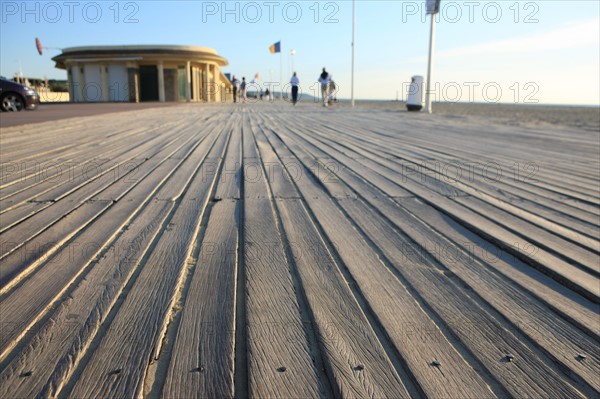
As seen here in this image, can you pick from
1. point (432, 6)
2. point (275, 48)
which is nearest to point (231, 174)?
point (432, 6)

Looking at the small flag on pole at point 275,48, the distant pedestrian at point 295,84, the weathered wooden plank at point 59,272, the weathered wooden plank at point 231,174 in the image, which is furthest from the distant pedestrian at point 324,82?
the weathered wooden plank at point 59,272

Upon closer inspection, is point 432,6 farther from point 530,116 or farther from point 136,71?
point 136,71

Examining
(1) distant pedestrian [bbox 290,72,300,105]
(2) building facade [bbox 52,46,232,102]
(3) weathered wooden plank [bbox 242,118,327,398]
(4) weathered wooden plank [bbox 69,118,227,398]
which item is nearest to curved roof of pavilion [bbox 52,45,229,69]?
(2) building facade [bbox 52,46,232,102]

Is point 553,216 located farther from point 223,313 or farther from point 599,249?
point 223,313

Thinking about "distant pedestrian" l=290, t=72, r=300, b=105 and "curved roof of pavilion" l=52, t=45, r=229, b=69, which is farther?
"curved roof of pavilion" l=52, t=45, r=229, b=69

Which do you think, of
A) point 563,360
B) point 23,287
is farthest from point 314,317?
point 23,287

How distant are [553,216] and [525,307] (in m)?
1.48

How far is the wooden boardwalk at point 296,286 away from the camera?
1.25 meters

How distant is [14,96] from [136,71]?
1703 centimetres

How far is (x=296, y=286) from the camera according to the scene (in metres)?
1.79

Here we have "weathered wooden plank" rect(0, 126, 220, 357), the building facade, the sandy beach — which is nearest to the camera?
"weathered wooden plank" rect(0, 126, 220, 357)

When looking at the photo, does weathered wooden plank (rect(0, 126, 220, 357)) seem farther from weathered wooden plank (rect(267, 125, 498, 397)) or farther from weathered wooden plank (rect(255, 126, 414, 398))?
weathered wooden plank (rect(267, 125, 498, 397))

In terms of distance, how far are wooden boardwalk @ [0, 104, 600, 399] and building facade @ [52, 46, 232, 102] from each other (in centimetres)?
2663

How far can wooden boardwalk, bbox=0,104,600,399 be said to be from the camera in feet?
4.10
